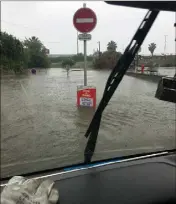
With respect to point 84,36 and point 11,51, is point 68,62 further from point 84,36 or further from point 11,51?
point 11,51

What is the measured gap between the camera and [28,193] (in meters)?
1.07

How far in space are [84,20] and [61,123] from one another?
273 cm

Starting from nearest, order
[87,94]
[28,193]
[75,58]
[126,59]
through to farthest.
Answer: [28,193], [126,59], [75,58], [87,94]

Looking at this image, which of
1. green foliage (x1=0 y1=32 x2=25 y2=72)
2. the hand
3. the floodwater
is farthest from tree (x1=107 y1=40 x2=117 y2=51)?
the hand

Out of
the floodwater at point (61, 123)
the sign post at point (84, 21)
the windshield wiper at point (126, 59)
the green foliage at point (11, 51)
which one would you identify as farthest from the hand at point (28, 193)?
the floodwater at point (61, 123)

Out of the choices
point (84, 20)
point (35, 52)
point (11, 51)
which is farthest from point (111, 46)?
point (11, 51)

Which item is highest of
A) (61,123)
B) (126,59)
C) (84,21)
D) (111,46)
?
(84,21)

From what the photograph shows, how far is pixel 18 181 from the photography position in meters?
1.17

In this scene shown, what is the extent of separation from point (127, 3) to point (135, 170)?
3.13 feet

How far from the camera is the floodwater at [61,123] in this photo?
112 inches

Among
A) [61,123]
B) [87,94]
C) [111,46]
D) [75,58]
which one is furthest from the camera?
[61,123]

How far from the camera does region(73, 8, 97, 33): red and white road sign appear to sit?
1373 mm

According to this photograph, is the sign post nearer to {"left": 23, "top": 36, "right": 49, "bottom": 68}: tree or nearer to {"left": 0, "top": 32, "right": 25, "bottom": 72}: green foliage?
{"left": 23, "top": 36, "right": 49, "bottom": 68}: tree

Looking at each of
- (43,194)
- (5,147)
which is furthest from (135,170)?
(5,147)
